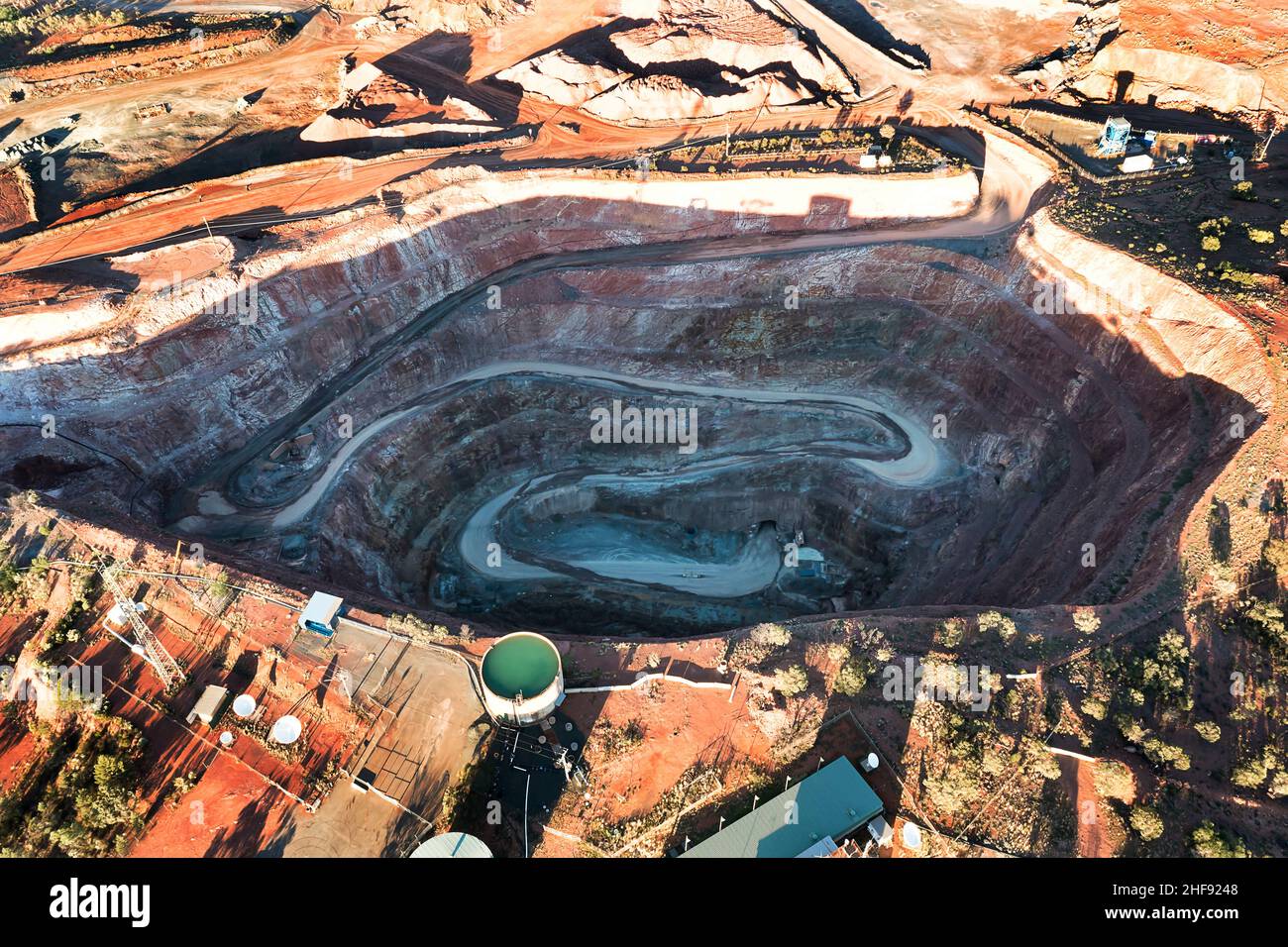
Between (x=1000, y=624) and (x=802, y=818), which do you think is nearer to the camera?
(x=802, y=818)

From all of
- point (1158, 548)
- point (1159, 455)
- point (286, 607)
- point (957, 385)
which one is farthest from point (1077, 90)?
point (286, 607)

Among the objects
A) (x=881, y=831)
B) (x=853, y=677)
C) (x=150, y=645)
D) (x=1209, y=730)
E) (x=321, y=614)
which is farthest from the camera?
(x=321, y=614)

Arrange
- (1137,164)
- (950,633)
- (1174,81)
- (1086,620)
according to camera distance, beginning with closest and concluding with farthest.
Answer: (1086,620)
(950,633)
(1137,164)
(1174,81)

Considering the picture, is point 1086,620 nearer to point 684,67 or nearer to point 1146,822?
point 1146,822

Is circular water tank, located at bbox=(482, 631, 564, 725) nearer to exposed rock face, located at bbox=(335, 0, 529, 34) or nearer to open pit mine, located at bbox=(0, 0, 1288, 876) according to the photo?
open pit mine, located at bbox=(0, 0, 1288, 876)

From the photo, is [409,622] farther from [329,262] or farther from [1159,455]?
[1159,455]

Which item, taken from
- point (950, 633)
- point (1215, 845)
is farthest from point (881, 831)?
point (1215, 845)

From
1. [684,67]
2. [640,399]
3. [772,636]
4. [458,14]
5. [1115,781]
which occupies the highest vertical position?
[458,14]
